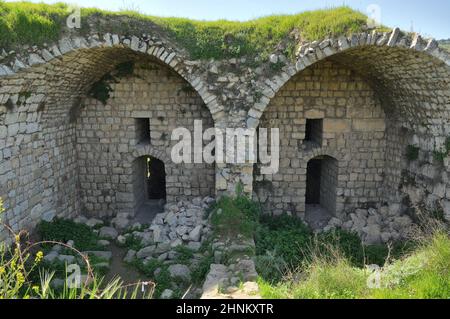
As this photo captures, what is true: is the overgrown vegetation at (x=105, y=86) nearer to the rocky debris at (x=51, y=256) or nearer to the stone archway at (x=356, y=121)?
the stone archway at (x=356, y=121)

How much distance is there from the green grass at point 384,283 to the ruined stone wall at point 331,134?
3.86m

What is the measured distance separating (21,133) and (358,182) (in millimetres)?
7838

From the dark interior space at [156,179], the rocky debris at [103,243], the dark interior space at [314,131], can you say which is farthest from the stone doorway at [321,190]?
the rocky debris at [103,243]

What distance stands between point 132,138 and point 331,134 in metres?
5.03

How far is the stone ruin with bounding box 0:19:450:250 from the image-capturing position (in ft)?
22.3

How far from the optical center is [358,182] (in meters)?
8.93

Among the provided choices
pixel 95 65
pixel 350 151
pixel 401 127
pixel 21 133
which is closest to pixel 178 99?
pixel 95 65

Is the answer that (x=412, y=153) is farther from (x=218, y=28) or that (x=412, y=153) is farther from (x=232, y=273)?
(x=232, y=273)

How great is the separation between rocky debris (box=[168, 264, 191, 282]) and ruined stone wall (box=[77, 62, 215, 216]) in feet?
9.28

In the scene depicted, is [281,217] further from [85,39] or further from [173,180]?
[85,39]

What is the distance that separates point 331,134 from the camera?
8719 millimetres

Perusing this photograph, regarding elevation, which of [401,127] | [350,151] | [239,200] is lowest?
→ [239,200]

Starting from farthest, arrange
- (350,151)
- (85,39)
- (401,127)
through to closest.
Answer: (350,151), (401,127), (85,39)

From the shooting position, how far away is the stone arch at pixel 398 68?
6.46 meters
